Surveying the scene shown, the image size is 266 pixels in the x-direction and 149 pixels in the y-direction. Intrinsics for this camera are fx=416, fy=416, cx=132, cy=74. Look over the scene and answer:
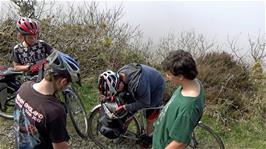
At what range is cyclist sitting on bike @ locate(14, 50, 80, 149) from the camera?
2.59 m

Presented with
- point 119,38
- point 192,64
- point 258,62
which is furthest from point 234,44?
point 192,64

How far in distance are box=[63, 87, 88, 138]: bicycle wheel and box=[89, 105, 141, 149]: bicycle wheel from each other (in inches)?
4.2

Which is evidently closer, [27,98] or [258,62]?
[27,98]

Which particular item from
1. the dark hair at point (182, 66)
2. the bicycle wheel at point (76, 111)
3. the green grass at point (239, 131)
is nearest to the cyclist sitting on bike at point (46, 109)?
the dark hair at point (182, 66)

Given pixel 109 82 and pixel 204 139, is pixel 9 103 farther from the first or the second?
pixel 204 139

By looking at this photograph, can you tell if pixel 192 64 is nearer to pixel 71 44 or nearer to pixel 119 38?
pixel 71 44

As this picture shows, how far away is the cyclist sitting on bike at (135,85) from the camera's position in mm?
4625

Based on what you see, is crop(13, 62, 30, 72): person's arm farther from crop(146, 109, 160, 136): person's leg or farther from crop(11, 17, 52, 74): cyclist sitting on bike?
crop(146, 109, 160, 136): person's leg

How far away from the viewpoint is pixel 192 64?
9.89 ft

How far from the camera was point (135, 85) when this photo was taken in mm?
4602

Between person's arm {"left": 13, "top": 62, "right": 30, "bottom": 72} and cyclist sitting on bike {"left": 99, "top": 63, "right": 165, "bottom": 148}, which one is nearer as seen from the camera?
cyclist sitting on bike {"left": 99, "top": 63, "right": 165, "bottom": 148}

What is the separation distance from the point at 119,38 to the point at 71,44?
1.43 meters

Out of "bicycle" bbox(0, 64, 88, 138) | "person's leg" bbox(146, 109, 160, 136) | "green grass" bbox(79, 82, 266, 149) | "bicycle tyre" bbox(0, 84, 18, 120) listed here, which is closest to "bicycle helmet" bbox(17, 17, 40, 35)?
"bicycle" bbox(0, 64, 88, 138)

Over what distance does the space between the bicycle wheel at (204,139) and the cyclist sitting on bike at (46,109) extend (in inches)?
101
